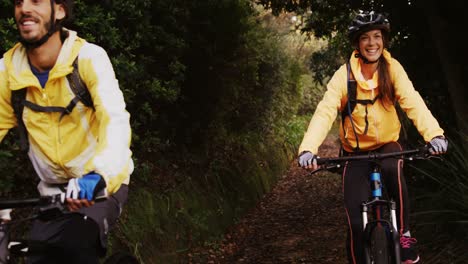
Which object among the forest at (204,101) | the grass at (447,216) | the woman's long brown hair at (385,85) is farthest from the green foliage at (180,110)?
the grass at (447,216)

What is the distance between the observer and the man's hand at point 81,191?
2732 millimetres

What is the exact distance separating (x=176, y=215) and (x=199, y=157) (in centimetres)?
208

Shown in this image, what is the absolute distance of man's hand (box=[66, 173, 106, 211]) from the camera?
2.73m

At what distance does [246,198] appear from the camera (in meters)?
12.2

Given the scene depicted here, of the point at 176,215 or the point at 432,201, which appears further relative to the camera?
the point at 176,215

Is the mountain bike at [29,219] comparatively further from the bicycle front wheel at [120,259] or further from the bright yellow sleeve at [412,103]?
the bright yellow sleeve at [412,103]

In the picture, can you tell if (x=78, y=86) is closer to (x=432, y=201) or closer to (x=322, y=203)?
(x=432, y=201)

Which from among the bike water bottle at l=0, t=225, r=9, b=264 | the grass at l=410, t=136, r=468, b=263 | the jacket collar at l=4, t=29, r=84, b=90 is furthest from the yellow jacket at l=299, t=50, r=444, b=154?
the bike water bottle at l=0, t=225, r=9, b=264

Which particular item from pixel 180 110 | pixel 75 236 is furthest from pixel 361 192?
pixel 180 110

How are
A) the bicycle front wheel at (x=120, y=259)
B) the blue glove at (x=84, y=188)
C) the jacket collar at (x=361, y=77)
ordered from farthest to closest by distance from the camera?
1. the jacket collar at (x=361, y=77)
2. the bicycle front wheel at (x=120, y=259)
3. the blue glove at (x=84, y=188)

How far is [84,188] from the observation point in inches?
108

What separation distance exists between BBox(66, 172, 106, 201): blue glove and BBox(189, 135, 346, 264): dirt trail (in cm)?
549

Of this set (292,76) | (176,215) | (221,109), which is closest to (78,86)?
(176,215)

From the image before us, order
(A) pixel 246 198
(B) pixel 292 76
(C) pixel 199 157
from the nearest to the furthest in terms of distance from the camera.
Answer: (C) pixel 199 157, (A) pixel 246 198, (B) pixel 292 76
